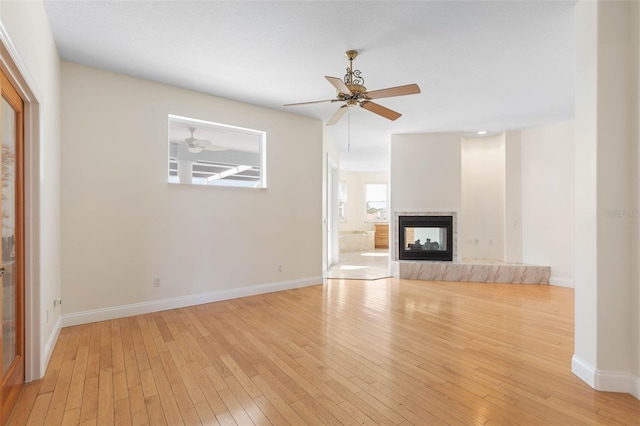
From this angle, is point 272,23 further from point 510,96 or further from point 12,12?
point 510,96

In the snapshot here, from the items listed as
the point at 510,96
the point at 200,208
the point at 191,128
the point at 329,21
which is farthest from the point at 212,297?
the point at 510,96

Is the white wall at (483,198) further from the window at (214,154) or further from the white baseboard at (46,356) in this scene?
the white baseboard at (46,356)

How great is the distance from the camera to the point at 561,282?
16.3 ft

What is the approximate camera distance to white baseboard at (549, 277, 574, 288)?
4852 millimetres

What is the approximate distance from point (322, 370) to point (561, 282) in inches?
195

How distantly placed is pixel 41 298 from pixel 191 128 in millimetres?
2528

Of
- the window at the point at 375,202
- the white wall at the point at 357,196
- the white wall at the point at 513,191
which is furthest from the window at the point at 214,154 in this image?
the window at the point at 375,202

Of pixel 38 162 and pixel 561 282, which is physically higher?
pixel 38 162

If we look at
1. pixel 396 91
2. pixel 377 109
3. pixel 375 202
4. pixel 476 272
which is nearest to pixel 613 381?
pixel 396 91

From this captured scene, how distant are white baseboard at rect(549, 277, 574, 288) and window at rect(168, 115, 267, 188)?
5.21m

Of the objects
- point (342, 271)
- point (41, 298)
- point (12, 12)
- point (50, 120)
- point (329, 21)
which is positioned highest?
point (329, 21)

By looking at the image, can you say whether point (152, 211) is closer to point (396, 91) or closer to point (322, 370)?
point (322, 370)

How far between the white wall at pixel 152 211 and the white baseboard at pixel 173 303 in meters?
0.01

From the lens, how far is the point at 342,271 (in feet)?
20.1
